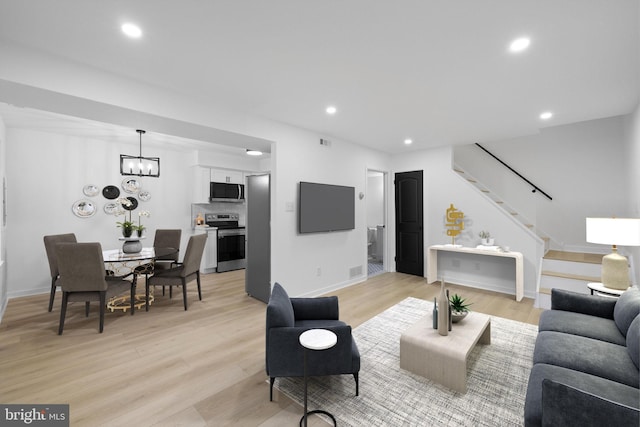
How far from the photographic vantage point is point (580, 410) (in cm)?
117

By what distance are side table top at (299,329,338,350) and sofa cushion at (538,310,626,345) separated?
6.42 ft

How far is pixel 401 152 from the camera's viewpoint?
602cm

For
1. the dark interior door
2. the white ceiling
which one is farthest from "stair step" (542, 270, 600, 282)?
the white ceiling

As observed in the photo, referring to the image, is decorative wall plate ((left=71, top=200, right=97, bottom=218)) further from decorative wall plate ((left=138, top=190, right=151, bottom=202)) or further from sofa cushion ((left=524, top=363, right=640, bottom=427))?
sofa cushion ((left=524, top=363, right=640, bottom=427))

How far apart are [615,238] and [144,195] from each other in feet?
23.5

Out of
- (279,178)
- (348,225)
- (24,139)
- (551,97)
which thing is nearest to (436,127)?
(551,97)

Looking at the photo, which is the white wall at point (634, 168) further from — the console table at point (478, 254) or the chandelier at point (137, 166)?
the chandelier at point (137, 166)

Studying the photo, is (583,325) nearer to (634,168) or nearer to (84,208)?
(634,168)

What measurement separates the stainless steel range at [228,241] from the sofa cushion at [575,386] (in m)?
5.68

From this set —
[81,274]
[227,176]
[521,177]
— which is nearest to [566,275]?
[521,177]

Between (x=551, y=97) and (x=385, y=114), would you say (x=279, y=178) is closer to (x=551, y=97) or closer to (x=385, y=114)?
(x=385, y=114)

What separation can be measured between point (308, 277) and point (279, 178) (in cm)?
165

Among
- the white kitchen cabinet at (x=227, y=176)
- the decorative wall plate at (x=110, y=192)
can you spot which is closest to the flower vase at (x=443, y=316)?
the white kitchen cabinet at (x=227, y=176)

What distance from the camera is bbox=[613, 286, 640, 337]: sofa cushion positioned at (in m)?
1.99
